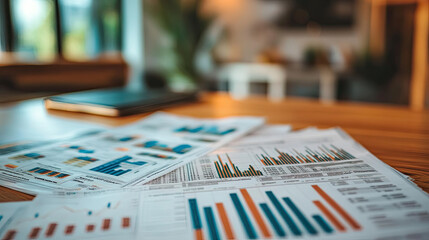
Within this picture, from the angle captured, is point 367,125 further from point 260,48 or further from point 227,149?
point 260,48

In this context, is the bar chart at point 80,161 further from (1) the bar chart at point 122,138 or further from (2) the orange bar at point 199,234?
(2) the orange bar at point 199,234

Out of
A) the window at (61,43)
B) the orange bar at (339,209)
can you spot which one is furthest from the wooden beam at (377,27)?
the orange bar at (339,209)

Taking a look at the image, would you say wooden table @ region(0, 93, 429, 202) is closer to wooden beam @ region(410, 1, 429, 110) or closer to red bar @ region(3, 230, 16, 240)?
red bar @ region(3, 230, 16, 240)

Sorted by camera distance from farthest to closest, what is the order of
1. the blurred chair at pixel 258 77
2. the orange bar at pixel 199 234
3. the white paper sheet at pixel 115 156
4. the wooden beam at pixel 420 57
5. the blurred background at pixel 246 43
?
the blurred chair at pixel 258 77 → the blurred background at pixel 246 43 → the wooden beam at pixel 420 57 → the white paper sheet at pixel 115 156 → the orange bar at pixel 199 234

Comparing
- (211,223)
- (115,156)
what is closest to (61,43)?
(115,156)

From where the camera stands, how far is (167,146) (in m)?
0.52

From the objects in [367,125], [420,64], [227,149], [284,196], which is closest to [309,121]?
[367,125]

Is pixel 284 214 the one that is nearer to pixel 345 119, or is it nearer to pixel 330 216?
pixel 330 216

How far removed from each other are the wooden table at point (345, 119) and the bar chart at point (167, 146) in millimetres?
201

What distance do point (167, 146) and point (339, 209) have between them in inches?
11.5

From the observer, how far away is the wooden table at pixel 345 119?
46 centimetres

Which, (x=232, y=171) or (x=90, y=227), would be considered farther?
(x=232, y=171)

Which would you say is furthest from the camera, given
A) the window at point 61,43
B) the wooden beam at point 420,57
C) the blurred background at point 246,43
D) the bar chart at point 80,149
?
the blurred background at point 246,43

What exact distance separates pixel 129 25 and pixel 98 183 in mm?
4680
